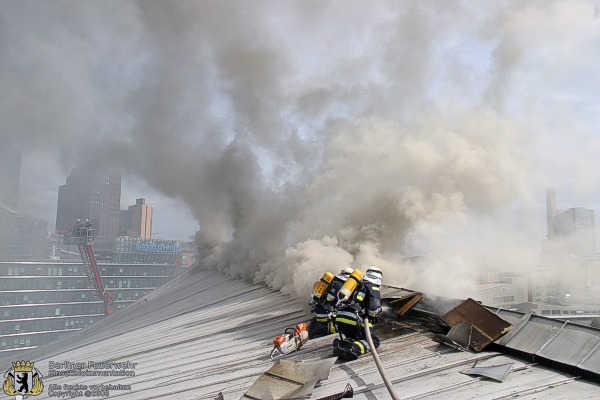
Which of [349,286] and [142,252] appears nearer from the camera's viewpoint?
[349,286]

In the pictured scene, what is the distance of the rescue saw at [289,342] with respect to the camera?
6.46 metres

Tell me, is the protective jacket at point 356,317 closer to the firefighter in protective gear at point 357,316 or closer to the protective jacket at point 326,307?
the firefighter in protective gear at point 357,316

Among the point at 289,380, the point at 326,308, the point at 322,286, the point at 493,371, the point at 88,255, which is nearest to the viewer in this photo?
the point at 289,380

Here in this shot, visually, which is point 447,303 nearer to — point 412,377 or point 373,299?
point 373,299

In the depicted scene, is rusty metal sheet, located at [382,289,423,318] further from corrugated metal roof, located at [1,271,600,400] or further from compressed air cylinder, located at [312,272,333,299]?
compressed air cylinder, located at [312,272,333,299]

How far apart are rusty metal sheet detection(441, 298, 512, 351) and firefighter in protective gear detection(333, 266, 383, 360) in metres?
1.17

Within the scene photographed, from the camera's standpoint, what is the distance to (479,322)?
6285mm

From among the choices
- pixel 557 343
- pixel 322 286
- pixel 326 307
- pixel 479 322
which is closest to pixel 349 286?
pixel 326 307

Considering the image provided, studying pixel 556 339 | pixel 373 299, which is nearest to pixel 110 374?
pixel 373 299

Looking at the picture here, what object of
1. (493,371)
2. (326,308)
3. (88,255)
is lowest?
(493,371)

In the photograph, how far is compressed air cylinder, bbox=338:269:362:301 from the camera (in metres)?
6.44

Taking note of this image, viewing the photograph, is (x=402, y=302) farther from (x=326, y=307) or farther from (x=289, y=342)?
(x=289, y=342)

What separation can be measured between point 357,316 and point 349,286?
506 mm

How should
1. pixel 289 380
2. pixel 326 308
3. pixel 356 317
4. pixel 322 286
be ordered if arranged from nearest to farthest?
pixel 289 380
pixel 356 317
pixel 326 308
pixel 322 286
